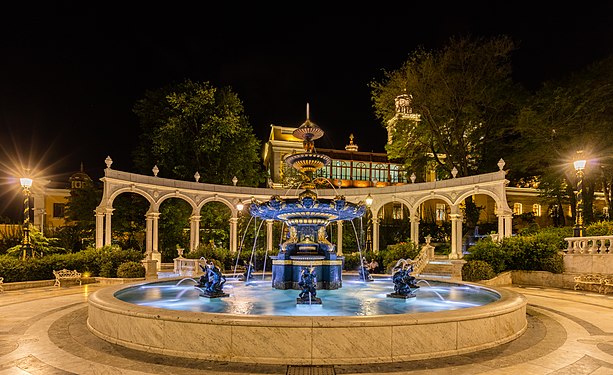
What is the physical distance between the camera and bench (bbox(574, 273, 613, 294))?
14461 mm

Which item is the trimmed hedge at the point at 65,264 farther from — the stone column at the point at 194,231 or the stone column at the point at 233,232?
the stone column at the point at 233,232

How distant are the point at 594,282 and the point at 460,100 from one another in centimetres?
1781

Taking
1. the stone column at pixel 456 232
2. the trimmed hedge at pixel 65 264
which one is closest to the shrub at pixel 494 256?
the stone column at pixel 456 232

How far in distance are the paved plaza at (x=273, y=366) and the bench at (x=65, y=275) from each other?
7.04 m

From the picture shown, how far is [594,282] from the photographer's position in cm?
1494

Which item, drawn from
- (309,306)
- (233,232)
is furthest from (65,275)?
(309,306)

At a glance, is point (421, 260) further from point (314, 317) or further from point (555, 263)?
point (314, 317)

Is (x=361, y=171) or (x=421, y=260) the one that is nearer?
(x=421, y=260)

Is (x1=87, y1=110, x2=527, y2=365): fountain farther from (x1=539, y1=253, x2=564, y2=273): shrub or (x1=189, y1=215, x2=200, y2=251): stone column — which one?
(x1=189, y1=215, x2=200, y2=251): stone column

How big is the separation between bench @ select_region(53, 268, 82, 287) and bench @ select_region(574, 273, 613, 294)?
63.9 ft

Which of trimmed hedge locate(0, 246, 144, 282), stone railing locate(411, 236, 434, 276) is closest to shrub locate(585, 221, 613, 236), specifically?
stone railing locate(411, 236, 434, 276)

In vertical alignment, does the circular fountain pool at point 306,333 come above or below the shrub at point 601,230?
below

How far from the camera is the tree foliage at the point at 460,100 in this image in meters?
29.1

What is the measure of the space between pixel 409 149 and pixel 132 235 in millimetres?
22613
